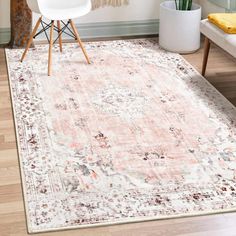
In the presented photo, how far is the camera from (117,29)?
477 cm

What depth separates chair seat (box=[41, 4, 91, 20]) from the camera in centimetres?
384

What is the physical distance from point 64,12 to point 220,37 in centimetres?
114

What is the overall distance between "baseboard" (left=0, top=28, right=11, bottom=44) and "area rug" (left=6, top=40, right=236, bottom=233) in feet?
1.00

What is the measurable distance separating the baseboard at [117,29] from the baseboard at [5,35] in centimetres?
25

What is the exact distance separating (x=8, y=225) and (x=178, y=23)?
249cm

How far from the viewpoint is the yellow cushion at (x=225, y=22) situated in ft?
11.5

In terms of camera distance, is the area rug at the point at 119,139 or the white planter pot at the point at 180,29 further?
the white planter pot at the point at 180,29

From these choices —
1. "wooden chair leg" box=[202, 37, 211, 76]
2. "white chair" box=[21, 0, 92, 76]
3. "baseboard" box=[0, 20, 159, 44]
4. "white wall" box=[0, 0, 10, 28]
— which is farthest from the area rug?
"baseboard" box=[0, 20, 159, 44]

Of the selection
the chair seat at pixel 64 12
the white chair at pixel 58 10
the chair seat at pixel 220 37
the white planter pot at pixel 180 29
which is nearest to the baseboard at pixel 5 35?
the white chair at pixel 58 10

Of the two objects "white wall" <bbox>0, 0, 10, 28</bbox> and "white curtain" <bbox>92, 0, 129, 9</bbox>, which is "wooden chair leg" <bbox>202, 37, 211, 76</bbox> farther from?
"white wall" <bbox>0, 0, 10, 28</bbox>

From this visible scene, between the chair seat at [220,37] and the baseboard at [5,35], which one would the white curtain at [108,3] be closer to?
the baseboard at [5,35]

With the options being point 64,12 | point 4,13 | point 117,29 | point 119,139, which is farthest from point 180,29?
point 119,139

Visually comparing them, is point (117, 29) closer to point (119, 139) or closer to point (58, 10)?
point (58, 10)

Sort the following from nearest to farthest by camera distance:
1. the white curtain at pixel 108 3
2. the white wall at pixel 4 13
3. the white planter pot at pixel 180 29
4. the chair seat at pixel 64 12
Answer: the chair seat at pixel 64 12 < the white planter pot at pixel 180 29 < the white wall at pixel 4 13 < the white curtain at pixel 108 3
